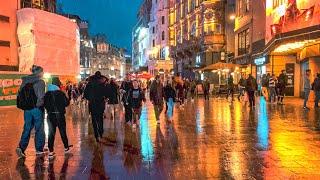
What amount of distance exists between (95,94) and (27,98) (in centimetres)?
257

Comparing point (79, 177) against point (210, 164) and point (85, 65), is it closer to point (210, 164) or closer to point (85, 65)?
point (210, 164)

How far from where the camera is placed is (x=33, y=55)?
2705 cm

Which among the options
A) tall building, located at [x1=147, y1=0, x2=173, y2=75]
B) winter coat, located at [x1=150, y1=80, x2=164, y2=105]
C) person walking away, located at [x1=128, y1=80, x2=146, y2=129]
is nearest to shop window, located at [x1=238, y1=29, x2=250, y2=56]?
winter coat, located at [x1=150, y1=80, x2=164, y2=105]

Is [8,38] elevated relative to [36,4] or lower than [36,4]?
lower

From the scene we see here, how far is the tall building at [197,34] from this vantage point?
181ft

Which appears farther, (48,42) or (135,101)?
(48,42)

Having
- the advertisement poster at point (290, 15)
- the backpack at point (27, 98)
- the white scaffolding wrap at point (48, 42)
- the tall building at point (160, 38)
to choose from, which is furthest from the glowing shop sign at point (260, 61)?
the tall building at point (160, 38)

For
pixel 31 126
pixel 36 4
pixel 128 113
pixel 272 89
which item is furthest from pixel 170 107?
pixel 36 4

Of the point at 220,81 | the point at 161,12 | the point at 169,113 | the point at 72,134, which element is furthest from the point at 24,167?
the point at 161,12

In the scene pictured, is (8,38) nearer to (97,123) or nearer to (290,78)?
(290,78)

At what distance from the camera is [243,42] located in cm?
4581

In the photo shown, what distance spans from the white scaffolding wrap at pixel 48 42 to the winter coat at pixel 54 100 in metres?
15.9

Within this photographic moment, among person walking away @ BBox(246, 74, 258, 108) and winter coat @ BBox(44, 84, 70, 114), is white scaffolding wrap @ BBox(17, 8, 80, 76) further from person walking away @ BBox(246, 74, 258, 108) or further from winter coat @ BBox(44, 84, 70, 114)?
winter coat @ BBox(44, 84, 70, 114)

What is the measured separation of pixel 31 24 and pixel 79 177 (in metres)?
20.9
